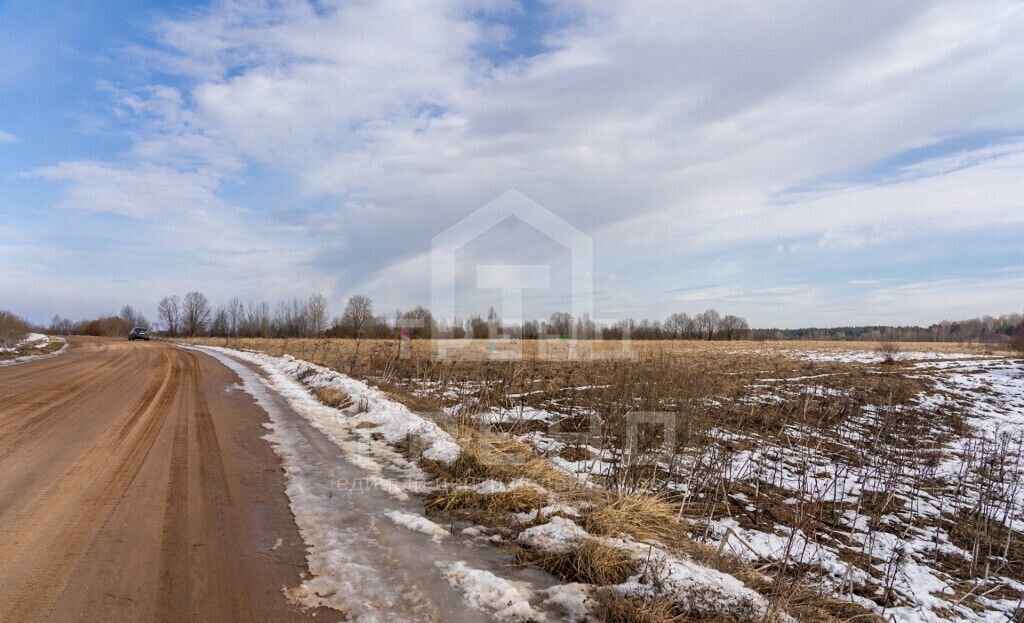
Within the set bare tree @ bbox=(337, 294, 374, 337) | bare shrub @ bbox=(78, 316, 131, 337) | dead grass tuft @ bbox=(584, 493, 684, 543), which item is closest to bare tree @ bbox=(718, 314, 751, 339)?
bare tree @ bbox=(337, 294, 374, 337)

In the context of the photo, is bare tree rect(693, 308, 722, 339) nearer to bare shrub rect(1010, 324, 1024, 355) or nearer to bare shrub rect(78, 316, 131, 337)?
bare shrub rect(1010, 324, 1024, 355)

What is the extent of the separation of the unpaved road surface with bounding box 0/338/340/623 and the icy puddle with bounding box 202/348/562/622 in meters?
0.17

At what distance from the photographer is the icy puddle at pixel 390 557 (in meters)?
Result: 3.11

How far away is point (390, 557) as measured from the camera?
12.2ft

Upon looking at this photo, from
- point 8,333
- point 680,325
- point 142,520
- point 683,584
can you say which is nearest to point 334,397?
point 142,520

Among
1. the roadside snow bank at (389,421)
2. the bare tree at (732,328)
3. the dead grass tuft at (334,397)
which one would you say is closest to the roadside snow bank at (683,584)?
the roadside snow bank at (389,421)

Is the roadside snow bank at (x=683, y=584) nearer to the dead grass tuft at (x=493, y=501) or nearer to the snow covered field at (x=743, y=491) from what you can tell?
the snow covered field at (x=743, y=491)

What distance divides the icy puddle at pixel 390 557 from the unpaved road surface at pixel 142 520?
0.56 feet

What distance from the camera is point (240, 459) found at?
20.1ft

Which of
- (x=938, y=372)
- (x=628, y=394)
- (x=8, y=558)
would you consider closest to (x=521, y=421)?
(x=628, y=394)

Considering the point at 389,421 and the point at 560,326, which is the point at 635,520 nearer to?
the point at 389,421

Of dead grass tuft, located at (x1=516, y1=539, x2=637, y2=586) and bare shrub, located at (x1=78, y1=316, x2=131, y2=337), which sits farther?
bare shrub, located at (x1=78, y1=316, x2=131, y2=337)

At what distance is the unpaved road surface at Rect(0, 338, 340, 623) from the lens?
3012 millimetres

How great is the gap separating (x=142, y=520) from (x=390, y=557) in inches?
84.7
